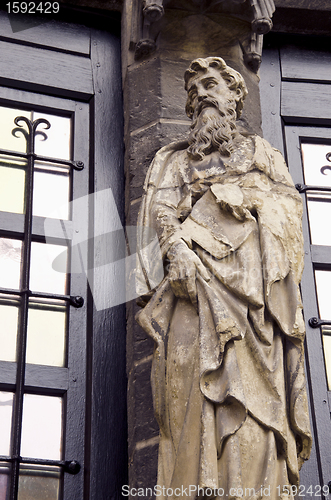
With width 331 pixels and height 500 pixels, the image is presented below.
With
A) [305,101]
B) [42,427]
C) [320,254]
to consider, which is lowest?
[42,427]

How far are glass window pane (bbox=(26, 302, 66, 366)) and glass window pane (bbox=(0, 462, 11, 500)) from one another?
456 mm

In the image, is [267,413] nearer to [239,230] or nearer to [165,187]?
[239,230]

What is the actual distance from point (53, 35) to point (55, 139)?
0.63m

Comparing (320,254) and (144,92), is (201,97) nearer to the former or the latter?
(144,92)

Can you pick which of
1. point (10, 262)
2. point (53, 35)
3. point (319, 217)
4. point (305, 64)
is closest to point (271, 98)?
point (305, 64)

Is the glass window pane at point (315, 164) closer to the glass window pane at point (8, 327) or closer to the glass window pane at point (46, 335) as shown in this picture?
the glass window pane at point (46, 335)

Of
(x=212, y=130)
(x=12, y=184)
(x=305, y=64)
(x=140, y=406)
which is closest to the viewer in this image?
(x=212, y=130)

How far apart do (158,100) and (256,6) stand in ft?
2.14

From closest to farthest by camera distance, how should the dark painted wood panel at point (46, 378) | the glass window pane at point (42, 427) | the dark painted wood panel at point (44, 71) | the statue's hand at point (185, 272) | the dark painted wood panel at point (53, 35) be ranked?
the statue's hand at point (185, 272)
the glass window pane at point (42, 427)
the dark painted wood panel at point (46, 378)
the dark painted wood panel at point (44, 71)
the dark painted wood panel at point (53, 35)

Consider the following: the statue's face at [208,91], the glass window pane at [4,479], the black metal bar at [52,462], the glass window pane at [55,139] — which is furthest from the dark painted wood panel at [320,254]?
the glass window pane at [4,479]

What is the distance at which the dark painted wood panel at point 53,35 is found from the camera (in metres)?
4.18

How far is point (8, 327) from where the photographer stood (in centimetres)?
345

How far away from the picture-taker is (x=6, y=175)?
3.82 metres

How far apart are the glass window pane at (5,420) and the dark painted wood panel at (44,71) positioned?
1.58 meters
